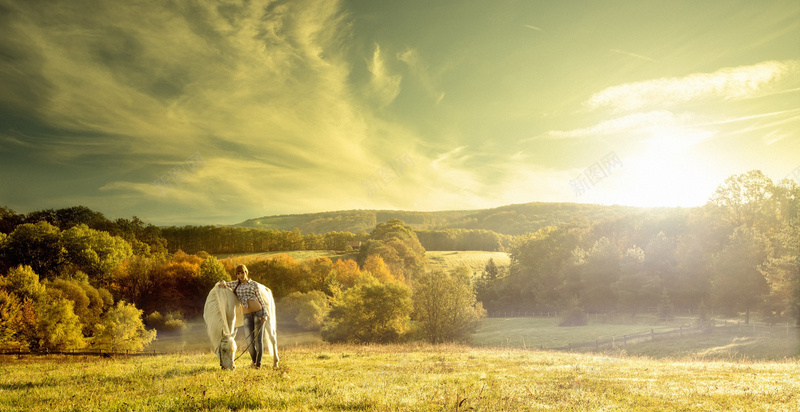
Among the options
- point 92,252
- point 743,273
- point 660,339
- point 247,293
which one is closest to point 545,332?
point 660,339

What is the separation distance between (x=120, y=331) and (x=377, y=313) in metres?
33.5

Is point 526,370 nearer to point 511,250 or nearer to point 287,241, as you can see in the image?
point 511,250

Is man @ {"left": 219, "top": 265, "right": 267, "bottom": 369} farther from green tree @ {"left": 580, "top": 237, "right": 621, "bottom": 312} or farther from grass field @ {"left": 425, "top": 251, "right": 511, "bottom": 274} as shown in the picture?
grass field @ {"left": 425, "top": 251, "right": 511, "bottom": 274}

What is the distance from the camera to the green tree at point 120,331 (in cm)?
5775

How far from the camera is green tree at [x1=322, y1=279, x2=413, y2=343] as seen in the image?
5425 cm

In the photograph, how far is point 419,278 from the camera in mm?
69875

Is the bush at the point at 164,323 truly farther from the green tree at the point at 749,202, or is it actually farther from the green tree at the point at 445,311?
the green tree at the point at 749,202

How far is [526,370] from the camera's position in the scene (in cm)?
1758

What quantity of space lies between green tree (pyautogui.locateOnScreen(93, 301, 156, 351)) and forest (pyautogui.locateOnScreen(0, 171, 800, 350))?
0.72ft

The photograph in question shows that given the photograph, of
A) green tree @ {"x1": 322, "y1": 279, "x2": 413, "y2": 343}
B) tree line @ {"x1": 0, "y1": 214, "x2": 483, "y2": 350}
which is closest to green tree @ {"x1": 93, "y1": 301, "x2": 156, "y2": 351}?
tree line @ {"x1": 0, "y1": 214, "x2": 483, "y2": 350}

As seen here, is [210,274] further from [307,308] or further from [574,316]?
[574,316]

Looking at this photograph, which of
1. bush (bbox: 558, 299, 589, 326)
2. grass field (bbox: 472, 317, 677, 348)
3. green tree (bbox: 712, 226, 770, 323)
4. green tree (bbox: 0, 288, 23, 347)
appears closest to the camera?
green tree (bbox: 0, 288, 23, 347)

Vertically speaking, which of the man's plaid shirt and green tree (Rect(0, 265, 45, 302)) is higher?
green tree (Rect(0, 265, 45, 302))

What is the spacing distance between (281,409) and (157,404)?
8.04 feet
